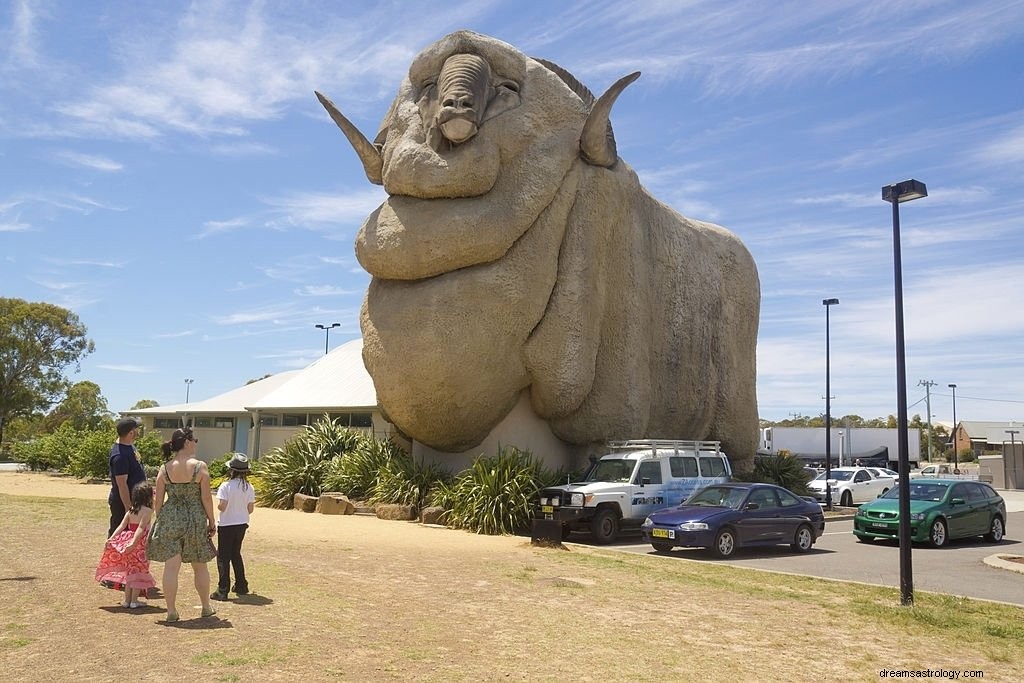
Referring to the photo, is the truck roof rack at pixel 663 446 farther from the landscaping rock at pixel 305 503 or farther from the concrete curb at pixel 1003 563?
the landscaping rock at pixel 305 503

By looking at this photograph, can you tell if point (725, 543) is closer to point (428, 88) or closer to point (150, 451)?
point (428, 88)

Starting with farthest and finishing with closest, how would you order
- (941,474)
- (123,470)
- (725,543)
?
(941,474), (725,543), (123,470)

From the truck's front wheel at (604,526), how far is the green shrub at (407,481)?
14.5 feet

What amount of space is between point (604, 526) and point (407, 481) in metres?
5.23

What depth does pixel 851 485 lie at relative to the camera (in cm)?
2900

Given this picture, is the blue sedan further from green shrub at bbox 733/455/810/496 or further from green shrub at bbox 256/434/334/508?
green shrub at bbox 256/434/334/508

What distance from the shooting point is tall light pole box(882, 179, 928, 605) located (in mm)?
9391

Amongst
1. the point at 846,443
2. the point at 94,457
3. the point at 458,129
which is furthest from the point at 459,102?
the point at 846,443

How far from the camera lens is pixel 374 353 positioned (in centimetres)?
1911

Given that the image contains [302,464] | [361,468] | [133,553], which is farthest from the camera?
[302,464]

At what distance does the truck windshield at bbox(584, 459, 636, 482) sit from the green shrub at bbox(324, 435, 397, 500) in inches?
215

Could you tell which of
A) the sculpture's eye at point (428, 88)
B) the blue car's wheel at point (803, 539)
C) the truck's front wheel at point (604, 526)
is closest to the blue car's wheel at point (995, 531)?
the blue car's wheel at point (803, 539)

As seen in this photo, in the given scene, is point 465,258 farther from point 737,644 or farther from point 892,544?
point 737,644

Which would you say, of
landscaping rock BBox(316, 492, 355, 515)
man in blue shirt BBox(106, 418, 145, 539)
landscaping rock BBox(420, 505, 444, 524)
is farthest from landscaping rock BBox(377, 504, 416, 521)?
man in blue shirt BBox(106, 418, 145, 539)
